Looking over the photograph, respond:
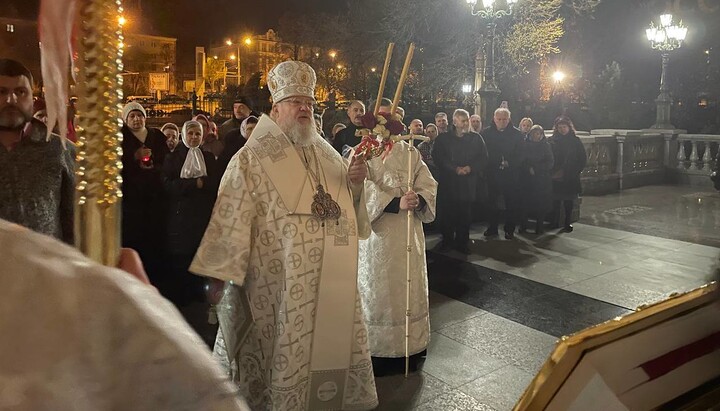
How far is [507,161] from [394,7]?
37.3ft

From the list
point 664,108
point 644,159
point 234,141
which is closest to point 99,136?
point 234,141

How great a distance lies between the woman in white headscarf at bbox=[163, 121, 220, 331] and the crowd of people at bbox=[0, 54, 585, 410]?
0.01 m

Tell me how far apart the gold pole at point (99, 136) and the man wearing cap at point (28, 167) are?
1.74 meters

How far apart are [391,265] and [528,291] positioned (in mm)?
2499

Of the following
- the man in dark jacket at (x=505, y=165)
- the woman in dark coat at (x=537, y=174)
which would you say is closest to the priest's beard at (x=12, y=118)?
the man in dark jacket at (x=505, y=165)

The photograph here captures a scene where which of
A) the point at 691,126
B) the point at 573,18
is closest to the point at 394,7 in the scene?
the point at 573,18

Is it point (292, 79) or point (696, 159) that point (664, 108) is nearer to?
point (696, 159)

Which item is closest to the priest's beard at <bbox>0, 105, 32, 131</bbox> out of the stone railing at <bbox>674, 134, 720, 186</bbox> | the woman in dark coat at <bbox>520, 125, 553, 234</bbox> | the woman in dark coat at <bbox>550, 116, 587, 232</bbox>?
the woman in dark coat at <bbox>520, 125, 553, 234</bbox>

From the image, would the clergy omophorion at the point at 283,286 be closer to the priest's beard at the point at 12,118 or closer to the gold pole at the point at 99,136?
the priest's beard at the point at 12,118

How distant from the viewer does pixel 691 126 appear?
72.0 ft

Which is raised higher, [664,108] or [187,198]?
[664,108]

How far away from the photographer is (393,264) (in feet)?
15.6

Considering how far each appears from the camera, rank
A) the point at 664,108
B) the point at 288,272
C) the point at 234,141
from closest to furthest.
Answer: the point at 288,272 < the point at 234,141 < the point at 664,108

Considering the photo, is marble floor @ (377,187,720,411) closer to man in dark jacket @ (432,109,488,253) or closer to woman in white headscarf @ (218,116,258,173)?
man in dark jacket @ (432,109,488,253)
